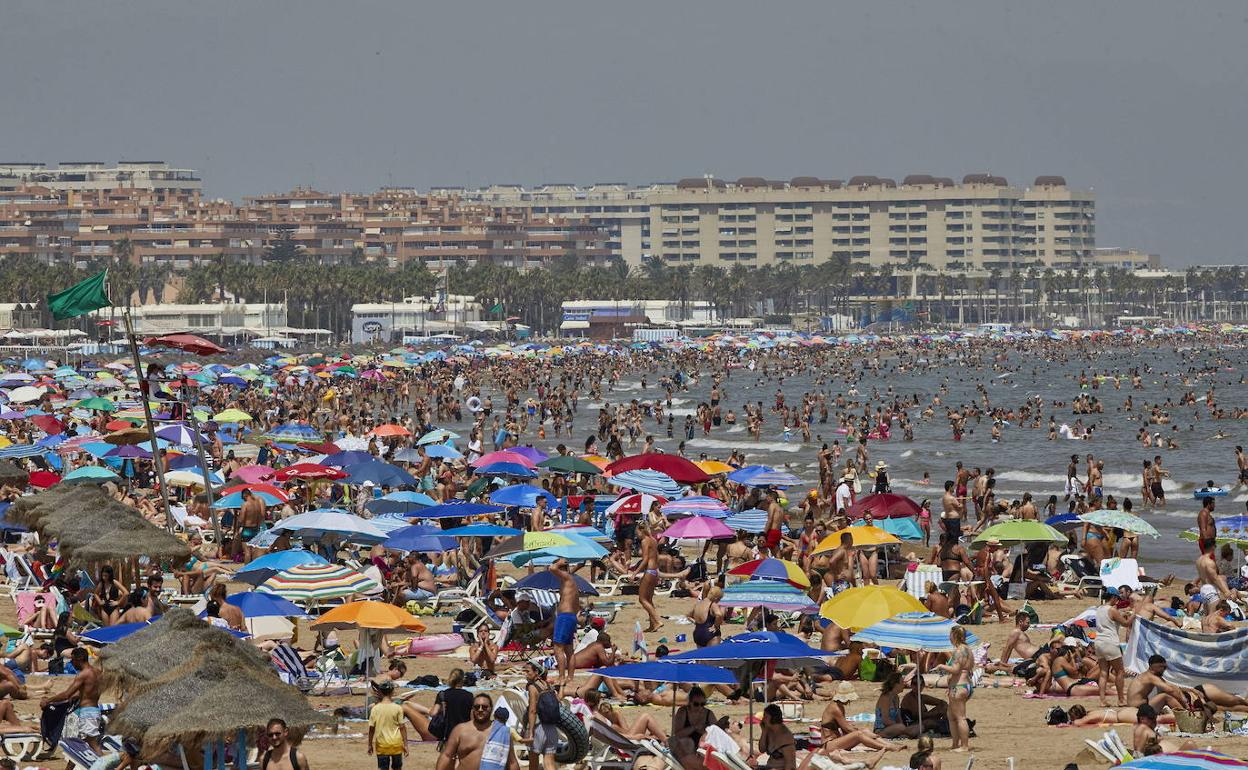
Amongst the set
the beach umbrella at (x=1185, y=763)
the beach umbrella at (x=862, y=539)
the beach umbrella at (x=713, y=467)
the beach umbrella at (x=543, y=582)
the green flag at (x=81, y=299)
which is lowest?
the beach umbrella at (x=862, y=539)

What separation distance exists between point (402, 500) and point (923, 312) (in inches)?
5977

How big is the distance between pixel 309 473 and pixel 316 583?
8999mm

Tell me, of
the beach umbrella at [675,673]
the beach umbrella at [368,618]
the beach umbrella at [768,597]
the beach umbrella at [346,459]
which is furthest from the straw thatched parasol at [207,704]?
the beach umbrella at [346,459]

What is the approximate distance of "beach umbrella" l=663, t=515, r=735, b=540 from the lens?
18.9 metres

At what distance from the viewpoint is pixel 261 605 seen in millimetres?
13547

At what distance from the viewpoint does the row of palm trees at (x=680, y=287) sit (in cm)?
12056

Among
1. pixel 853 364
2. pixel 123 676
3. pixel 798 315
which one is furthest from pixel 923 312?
pixel 123 676

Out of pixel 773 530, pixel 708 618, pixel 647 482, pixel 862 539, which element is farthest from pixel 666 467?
pixel 708 618

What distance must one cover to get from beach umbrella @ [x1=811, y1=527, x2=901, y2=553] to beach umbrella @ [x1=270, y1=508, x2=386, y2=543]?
475 centimetres

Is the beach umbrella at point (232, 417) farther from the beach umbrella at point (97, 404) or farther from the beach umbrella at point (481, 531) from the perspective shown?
the beach umbrella at point (481, 531)

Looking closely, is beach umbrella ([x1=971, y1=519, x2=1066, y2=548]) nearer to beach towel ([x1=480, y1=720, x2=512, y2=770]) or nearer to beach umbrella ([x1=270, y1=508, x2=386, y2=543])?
beach umbrella ([x1=270, y1=508, x2=386, y2=543])

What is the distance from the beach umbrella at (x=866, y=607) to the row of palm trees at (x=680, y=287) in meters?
100

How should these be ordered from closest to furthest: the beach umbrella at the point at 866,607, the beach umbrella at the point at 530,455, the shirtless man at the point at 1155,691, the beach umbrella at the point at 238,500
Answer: the shirtless man at the point at 1155,691
the beach umbrella at the point at 866,607
the beach umbrella at the point at 238,500
the beach umbrella at the point at 530,455

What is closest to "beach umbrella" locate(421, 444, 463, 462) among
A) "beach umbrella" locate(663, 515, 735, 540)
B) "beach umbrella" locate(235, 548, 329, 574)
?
"beach umbrella" locate(663, 515, 735, 540)
